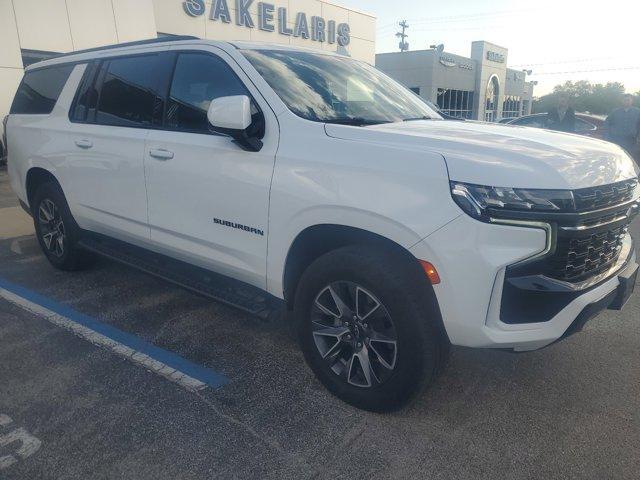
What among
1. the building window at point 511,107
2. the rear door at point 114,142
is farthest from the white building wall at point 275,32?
the building window at point 511,107

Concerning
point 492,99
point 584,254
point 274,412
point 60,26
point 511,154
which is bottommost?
point 274,412

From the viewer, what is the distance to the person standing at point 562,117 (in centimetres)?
841

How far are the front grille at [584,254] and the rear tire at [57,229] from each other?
400cm

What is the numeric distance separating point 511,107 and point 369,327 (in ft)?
172

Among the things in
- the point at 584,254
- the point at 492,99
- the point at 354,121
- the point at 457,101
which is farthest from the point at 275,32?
Result: the point at 492,99

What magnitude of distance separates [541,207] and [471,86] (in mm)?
41032

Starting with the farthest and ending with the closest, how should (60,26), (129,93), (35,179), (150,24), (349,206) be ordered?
(150,24) → (60,26) → (35,179) → (129,93) → (349,206)

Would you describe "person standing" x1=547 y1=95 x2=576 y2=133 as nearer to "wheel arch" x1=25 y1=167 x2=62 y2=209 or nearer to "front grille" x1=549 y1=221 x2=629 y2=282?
"front grille" x1=549 y1=221 x2=629 y2=282

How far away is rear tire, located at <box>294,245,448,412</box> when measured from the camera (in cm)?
241

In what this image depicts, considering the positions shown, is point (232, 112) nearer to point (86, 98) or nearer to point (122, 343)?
point (122, 343)

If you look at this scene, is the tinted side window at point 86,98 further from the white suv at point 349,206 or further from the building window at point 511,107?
the building window at point 511,107

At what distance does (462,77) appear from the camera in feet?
126

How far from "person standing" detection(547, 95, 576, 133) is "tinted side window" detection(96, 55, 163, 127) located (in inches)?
276

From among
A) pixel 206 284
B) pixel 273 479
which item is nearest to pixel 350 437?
pixel 273 479
